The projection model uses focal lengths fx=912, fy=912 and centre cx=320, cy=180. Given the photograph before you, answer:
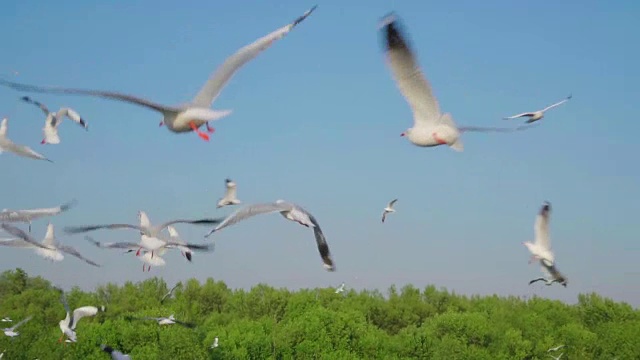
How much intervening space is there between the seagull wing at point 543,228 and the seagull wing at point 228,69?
22.8ft

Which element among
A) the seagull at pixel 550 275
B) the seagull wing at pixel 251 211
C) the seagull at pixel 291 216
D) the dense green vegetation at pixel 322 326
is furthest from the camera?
the dense green vegetation at pixel 322 326

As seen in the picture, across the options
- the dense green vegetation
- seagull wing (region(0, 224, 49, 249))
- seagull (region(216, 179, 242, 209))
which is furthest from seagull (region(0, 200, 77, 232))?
the dense green vegetation

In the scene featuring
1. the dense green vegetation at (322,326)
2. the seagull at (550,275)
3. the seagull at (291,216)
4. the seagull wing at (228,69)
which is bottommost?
the seagull at (550,275)

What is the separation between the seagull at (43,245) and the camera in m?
14.4

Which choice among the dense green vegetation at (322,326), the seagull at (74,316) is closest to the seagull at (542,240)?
the seagull at (74,316)

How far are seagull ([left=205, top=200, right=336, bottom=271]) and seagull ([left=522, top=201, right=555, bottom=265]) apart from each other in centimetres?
379

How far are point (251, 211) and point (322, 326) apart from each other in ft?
106

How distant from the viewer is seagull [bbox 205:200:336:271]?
14.1 meters

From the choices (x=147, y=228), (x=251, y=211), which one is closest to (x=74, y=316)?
(x=147, y=228)

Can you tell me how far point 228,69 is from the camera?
13.2 metres

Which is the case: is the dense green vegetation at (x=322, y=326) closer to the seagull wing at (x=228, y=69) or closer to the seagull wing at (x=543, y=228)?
the seagull wing at (x=543, y=228)

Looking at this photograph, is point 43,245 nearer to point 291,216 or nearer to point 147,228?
point 147,228

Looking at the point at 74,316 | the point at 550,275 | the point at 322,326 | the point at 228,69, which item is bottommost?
the point at 550,275

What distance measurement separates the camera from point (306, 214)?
14898 mm
